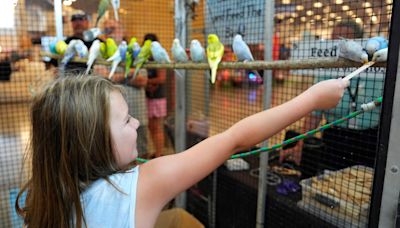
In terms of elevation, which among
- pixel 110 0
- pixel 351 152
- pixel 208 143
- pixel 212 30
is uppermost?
pixel 110 0

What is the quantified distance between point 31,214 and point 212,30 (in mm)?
1460

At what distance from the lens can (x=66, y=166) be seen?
0.63m

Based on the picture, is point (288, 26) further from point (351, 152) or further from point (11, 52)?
point (11, 52)

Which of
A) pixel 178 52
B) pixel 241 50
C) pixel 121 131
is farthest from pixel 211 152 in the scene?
pixel 178 52

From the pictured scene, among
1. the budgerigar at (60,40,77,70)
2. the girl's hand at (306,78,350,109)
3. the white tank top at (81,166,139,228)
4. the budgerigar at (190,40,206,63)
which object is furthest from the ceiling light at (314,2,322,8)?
the budgerigar at (60,40,77,70)

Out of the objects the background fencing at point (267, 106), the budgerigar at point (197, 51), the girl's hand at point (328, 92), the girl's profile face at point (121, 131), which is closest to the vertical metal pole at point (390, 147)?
the girl's hand at point (328, 92)

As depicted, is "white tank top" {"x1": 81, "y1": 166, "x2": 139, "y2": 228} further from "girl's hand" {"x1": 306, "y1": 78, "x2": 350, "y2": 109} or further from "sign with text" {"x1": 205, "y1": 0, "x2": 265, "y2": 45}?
"sign with text" {"x1": 205, "y1": 0, "x2": 265, "y2": 45}

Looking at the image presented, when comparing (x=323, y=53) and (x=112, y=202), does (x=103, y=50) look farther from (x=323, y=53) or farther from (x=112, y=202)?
(x=112, y=202)

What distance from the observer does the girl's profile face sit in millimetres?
651

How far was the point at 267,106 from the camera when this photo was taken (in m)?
1.41

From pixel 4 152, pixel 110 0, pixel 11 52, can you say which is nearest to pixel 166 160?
pixel 110 0

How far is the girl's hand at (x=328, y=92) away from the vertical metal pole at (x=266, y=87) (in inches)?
32.0

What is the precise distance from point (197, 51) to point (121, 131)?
0.86 metres

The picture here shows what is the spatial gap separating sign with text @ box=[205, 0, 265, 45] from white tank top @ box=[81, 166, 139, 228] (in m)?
1.17
